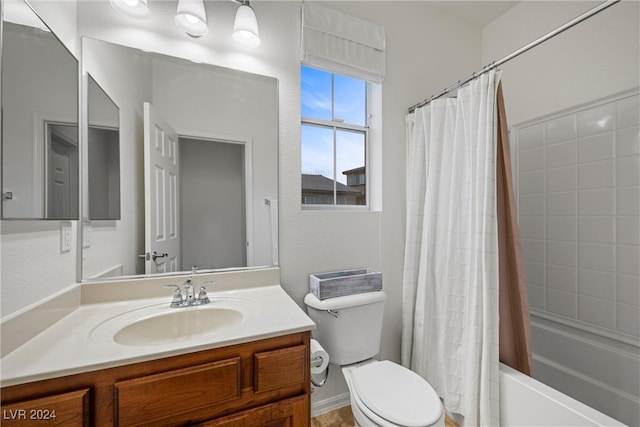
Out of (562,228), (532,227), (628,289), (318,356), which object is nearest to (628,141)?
(562,228)

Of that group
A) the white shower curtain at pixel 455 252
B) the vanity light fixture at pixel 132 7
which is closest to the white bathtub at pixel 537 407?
the white shower curtain at pixel 455 252

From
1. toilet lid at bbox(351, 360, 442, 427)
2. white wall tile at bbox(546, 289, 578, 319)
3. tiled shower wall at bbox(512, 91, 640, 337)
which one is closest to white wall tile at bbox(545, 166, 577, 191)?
tiled shower wall at bbox(512, 91, 640, 337)

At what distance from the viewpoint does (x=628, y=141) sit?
1.47 meters

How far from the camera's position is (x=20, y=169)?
83 cm

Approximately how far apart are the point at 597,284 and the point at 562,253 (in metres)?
0.23

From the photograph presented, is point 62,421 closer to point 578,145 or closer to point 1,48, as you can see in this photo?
point 1,48

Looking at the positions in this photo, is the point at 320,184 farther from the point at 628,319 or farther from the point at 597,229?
the point at 628,319

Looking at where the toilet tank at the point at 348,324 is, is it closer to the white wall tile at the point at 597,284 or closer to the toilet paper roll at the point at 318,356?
the toilet paper roll at the point at 318,356

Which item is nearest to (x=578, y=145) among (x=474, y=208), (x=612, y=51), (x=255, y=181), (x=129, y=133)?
(x=612, y=51)

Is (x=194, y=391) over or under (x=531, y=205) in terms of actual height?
under

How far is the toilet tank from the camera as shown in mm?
1468

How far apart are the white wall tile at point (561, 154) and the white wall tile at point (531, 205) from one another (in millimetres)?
224

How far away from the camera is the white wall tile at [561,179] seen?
1.71 metres

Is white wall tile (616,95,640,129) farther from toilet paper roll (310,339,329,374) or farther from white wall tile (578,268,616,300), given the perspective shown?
toilet paper roll (310,339,329,374)
